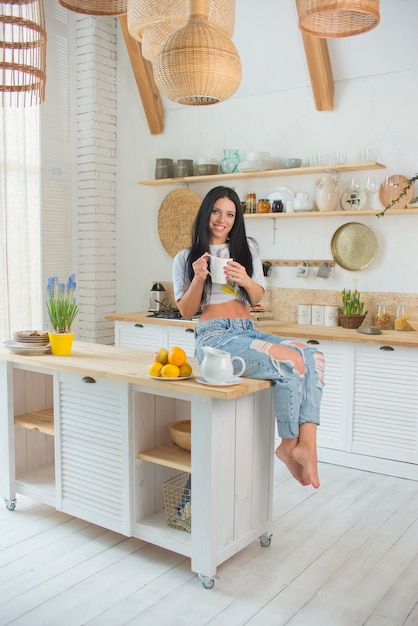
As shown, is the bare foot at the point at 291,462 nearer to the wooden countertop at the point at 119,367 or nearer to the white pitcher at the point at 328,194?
the wooden countertop at the point at 119,367

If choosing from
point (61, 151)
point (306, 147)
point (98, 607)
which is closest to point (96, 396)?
point (98, 607)

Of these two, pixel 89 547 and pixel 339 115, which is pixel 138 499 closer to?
pixel 89 547

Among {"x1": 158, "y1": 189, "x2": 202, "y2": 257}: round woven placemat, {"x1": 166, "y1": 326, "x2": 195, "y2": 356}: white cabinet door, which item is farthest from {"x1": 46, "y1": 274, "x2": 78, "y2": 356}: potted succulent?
{"x1": 158, "y1": 189, "x2": 202, "y2": 257}: round woven placemat

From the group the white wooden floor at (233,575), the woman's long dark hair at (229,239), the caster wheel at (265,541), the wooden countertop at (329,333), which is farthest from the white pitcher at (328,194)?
the caster wheel at (265,541)

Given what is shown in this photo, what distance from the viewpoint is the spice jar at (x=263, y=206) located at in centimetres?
516

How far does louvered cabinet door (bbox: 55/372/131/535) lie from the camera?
295 cm

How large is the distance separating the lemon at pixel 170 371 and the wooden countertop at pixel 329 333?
1841mm

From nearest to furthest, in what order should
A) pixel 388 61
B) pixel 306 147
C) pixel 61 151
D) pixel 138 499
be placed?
pixel 138 499 < pixel 388 61 < pixel 306 147 < pixel 61 151

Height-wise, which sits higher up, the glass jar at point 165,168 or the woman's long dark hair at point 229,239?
the glass jar at point 165,168

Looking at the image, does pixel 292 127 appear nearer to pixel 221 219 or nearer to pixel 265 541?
pixel 221 219

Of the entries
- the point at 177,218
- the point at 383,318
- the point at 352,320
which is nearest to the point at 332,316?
the point at 352,320

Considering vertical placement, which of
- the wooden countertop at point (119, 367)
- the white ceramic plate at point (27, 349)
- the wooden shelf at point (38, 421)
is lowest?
the wooden shelf at point (38, 421)

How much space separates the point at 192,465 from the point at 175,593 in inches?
20.8

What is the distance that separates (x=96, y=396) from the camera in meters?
3.04
